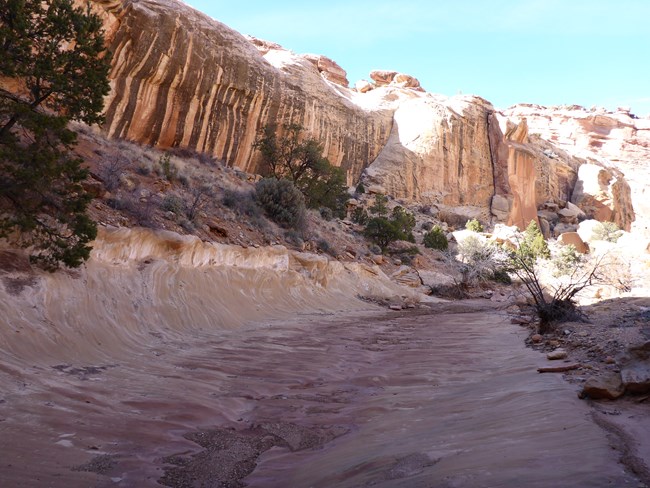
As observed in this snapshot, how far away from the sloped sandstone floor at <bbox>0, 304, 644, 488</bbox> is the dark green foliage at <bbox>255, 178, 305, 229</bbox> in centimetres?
1181

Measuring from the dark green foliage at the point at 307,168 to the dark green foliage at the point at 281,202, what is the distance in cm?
812

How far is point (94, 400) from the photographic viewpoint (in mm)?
5242

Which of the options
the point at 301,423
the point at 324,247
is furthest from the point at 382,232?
the point at 301,423

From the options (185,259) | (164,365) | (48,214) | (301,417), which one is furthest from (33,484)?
(185,259)

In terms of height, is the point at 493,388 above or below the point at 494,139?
below

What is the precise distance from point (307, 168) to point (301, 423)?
2639 centimetres

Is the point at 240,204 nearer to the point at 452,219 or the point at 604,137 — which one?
the point at 452,219

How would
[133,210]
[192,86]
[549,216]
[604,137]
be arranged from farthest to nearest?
1. [604,137]
2. [549,216]
3. [192,86]
4. [133,210]

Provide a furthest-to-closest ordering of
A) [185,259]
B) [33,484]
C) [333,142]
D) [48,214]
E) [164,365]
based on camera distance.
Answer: [333,142], [185,259], [48,214], [164,365], [33,484]

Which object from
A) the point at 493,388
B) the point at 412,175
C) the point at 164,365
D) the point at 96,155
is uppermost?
the point at 412,175

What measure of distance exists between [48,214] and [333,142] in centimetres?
3979

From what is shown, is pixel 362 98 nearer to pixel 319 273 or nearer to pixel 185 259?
pixel 319 273

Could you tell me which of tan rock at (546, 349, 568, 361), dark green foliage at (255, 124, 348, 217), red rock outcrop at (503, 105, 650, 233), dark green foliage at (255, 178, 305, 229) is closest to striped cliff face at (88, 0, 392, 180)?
dark green foliage at (255, 124, 348, 217)

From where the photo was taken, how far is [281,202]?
20.2 m
